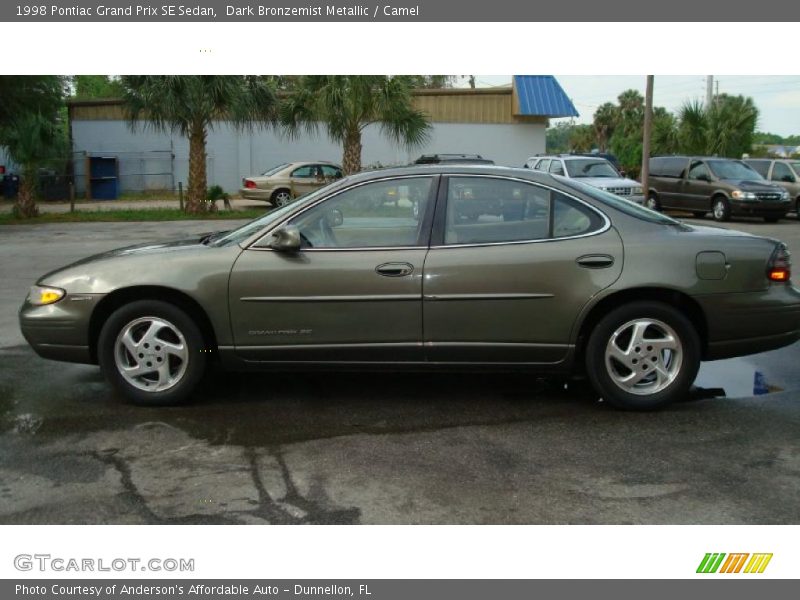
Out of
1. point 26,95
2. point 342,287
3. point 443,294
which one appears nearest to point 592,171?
point 26,95

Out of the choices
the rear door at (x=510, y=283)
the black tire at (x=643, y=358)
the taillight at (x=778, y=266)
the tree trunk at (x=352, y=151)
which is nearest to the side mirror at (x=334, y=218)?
the rear door at (x=510, y=283)

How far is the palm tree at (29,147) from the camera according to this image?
21391mm

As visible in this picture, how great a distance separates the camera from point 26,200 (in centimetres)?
2238

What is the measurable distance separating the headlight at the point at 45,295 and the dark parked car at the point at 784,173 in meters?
21.6

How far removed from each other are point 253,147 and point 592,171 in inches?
660

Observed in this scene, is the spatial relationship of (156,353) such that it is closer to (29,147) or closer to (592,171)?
(592,171)

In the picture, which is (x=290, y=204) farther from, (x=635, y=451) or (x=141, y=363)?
(x=635, y=451)

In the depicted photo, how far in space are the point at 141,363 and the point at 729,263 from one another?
3.82m

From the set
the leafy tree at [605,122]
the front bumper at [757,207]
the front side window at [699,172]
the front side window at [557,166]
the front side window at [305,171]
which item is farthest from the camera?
the leafy tree at [605,122]

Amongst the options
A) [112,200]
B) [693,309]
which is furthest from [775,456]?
[112,200]

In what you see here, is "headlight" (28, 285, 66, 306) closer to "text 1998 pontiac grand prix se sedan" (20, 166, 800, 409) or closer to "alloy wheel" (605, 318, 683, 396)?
"text 1998 pontiac grand prix se sedan" (20, 166, 800, 409)

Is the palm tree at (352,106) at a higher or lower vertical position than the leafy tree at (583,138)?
lower

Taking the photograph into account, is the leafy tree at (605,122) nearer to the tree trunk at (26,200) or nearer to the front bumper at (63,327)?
the tree trunk at (26,200)

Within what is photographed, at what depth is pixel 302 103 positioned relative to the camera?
77.4ft
